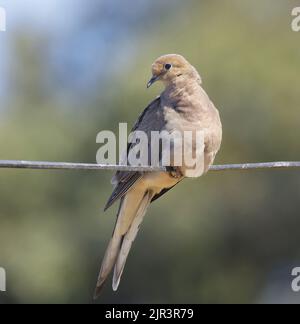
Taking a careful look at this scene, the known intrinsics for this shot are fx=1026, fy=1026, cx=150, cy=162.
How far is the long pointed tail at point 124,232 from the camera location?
23.1 feet

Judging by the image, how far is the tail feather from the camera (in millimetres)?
7051

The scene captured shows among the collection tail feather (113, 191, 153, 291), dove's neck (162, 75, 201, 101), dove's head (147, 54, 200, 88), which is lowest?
tail feather (113, 191, 153, 291)

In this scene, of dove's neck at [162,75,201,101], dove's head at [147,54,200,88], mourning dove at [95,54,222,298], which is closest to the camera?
mourning dove at [95,54,222,298]

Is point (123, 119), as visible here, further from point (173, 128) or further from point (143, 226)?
point (173, 128)

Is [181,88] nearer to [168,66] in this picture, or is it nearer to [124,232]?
[168,66]

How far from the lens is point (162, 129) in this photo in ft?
22.5

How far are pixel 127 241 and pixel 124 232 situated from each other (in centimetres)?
7

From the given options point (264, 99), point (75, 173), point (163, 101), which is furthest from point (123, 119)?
point (163, 101)

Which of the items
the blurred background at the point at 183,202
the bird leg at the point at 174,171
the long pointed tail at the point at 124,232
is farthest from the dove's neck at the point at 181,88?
the blurred background at the point at 183,202

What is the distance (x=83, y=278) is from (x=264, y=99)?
3.30 meters

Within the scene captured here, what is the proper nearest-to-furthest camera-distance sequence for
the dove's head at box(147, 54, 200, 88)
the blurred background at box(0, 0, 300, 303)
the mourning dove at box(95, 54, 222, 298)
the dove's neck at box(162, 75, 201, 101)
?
the mourning dove at box(95, 54, 222, 298) → the dove's neck at box(162, 75, 201, 101) → the dove's head at box(147, 54, 200, 88) → the blurred background at box(0, 0, 300, 303)

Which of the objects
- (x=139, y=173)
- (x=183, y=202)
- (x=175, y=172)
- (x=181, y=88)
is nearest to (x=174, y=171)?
(x=175, y=172)

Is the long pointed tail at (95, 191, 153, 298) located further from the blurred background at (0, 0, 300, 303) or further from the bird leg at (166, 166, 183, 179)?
the blurred background at (0, 0, 300, 303)

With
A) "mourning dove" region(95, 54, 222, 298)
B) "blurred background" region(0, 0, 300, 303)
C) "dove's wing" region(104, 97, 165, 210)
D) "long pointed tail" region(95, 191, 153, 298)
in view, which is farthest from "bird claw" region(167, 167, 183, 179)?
"blurred background" region(0, 0, 300, 303)
